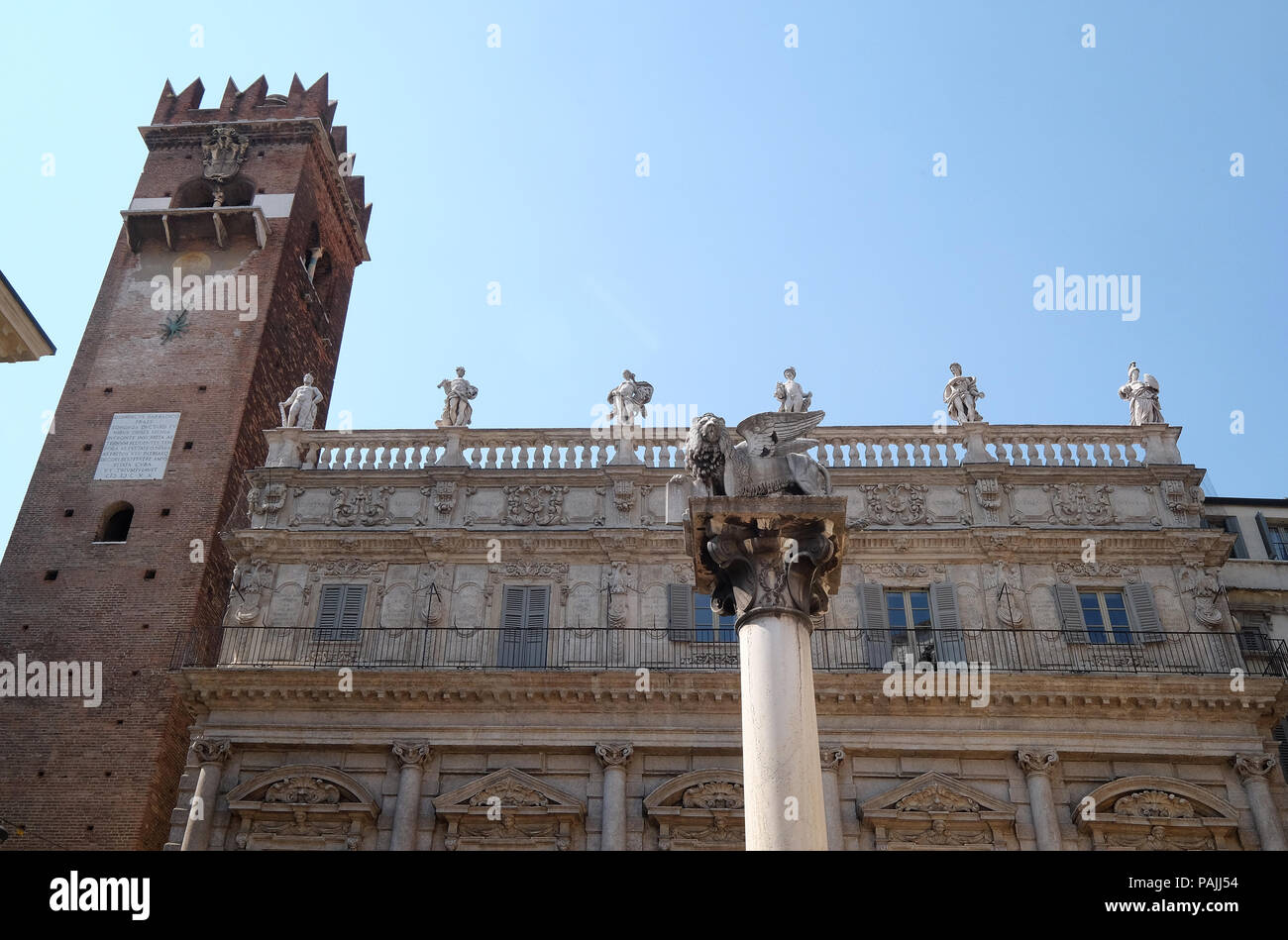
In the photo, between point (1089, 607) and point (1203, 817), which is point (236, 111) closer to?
point (1089, 607)

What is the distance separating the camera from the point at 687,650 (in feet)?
83.6

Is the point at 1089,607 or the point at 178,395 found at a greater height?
the point at 178,395

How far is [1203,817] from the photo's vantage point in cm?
2273

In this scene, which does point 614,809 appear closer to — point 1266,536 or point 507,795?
point 507,795

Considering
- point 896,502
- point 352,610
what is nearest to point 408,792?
point 352,610

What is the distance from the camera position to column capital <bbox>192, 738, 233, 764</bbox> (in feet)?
78.6

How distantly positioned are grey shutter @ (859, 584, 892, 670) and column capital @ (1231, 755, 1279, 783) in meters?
6.73

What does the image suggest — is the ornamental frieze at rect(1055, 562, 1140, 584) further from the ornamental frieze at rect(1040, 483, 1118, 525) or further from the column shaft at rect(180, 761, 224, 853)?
the column shaft at rect(180, 761, 224, 853)

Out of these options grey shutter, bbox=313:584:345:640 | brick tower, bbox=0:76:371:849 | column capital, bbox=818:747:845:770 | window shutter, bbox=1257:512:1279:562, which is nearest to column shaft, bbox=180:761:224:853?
grey shutter, bbox=313:584:345:640

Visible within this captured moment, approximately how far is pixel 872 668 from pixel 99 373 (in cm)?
2304

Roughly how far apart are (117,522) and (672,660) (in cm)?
1612

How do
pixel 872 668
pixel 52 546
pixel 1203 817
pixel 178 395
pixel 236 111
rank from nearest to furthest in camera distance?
pixel 1203 817
pixel 872 668
pixel 52 546
pixel 178 395
pixel 236 111

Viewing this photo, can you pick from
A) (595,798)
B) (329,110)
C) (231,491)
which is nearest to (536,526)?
(595,798)
